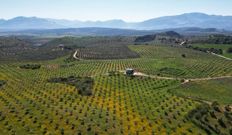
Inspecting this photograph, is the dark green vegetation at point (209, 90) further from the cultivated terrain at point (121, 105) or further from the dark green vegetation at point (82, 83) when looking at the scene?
the dark green vegetation at point (82, 83)

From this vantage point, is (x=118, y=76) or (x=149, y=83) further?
(x=118, y=76)

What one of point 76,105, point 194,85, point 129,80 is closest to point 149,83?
point 129,80

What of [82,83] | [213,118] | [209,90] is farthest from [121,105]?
[209,90]

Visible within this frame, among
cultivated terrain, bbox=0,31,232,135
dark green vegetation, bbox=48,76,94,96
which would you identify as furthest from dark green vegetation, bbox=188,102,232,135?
dark green vegetation, bbox=48,76,94,96

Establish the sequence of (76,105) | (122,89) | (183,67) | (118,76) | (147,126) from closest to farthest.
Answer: (147,126)
(76,105)
(122,89)
(118,76)
(183,67)

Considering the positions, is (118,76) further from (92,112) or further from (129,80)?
(92,112)

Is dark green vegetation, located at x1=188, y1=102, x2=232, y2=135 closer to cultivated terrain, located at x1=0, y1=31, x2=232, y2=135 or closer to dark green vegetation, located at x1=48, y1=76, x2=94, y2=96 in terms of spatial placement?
cultivated terrain, located at x1=0, y1=31, x2=232, y2=135

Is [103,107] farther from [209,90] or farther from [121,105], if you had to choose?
[209,90]
